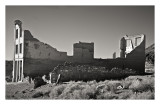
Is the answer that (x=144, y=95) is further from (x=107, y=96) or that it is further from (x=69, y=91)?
(x=69, y=91)

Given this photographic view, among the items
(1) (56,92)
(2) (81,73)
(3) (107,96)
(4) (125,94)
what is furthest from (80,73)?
(4) (125,94)

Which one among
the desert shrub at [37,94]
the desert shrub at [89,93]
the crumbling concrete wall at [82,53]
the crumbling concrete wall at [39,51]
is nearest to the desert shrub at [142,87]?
the desert shrub at [89,93]

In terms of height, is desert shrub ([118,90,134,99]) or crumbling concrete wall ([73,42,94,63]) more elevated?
crumbling concrete wall ([73,42,94,63])

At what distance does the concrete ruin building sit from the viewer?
17.8 m

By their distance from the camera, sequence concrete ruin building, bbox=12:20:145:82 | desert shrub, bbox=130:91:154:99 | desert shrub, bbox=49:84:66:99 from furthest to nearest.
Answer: concrete ruin building, bbox=12:20:145:82, desert shrub, bbox=49:84:66:99, desert shrub, bbox=130:91:154:99

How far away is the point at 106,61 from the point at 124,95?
837 cm

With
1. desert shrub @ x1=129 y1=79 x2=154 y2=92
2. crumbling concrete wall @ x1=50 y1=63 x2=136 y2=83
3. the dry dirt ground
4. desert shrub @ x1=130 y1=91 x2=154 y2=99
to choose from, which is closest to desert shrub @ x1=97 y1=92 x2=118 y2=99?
the dry dirt ground

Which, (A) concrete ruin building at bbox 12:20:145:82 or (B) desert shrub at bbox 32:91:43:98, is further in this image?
(A) concrete ruin building at bbox 12:20:145:82

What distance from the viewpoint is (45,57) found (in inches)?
729

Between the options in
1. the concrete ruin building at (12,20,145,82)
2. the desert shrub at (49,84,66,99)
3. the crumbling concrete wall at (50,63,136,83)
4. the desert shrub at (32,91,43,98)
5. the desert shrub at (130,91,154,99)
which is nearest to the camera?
the desert shrub at (130,91,154,99)

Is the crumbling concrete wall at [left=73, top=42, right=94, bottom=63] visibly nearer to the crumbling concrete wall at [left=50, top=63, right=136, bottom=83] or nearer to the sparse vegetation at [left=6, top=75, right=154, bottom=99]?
the crumbling concrete wall at [left=50, top=63, right=136, bottom=83]

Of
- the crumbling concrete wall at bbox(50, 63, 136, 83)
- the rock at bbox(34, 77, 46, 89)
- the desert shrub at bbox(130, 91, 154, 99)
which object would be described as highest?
the crumbling concrete wall at bbox(50, 63, 136, 83)
